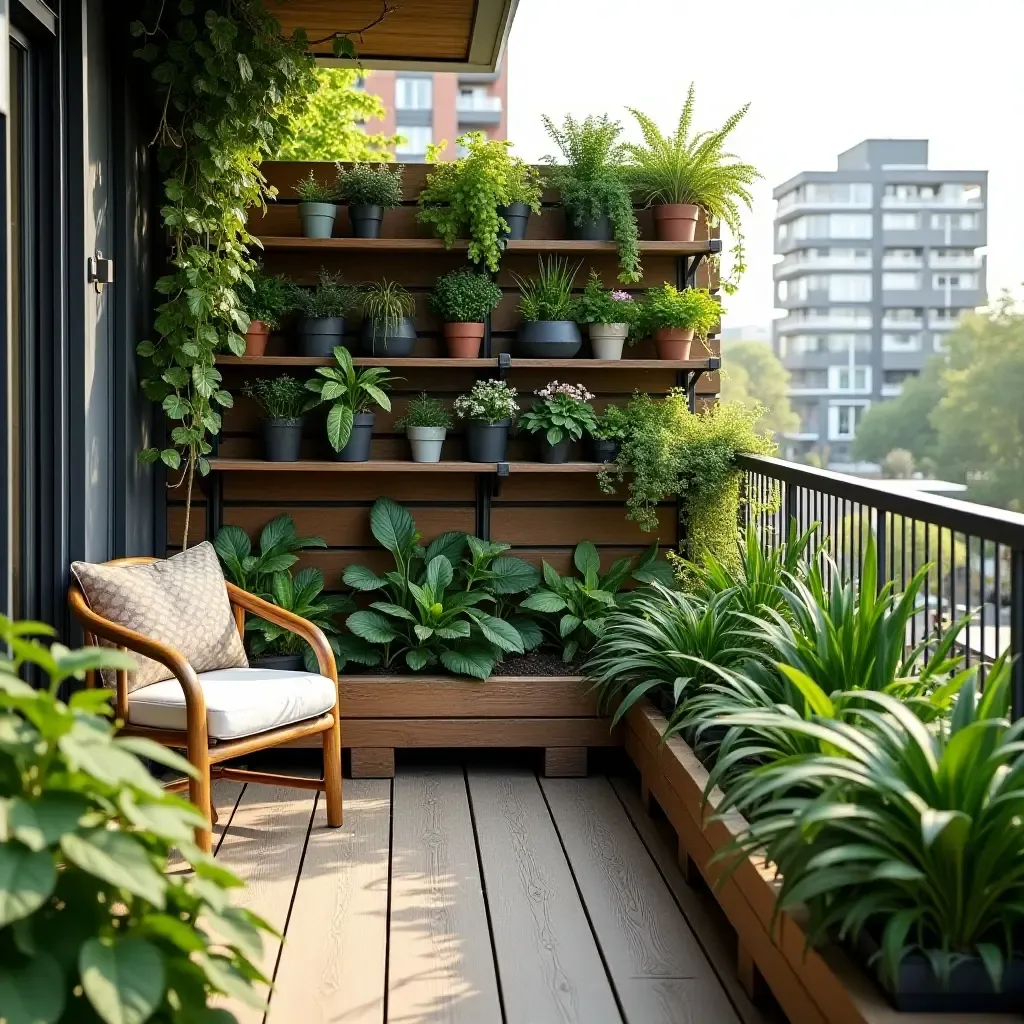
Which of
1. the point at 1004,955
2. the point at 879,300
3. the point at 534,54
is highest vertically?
the point at 534,54

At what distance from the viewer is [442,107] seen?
1949 inches

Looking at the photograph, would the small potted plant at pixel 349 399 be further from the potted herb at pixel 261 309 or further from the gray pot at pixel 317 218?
the gray pot at pixel 317 218

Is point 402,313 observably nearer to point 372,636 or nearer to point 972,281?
point 372,636

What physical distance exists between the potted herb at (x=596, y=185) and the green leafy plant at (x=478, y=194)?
0.15m

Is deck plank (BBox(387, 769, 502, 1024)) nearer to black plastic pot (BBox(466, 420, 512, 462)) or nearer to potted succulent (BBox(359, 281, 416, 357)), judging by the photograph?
black plastic pot (BBox(466, 420, 512, 462))

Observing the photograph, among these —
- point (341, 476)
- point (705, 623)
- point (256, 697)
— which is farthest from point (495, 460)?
point (256, 697)

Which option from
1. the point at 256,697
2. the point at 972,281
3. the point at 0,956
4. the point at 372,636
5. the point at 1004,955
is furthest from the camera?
the point at 972,281

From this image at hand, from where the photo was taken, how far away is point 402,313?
A: 4.63m

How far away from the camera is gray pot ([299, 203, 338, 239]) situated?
4598 mm

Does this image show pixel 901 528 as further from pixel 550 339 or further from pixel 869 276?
pixel 869 276

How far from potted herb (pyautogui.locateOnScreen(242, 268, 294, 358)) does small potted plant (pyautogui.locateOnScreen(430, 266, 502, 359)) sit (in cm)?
54

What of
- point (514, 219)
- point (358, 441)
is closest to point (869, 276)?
point (514, 219)

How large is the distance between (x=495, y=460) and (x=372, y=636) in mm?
780

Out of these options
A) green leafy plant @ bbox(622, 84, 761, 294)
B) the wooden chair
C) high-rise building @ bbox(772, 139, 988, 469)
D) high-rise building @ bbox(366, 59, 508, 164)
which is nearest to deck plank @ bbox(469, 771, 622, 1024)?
the wooden chair
